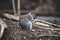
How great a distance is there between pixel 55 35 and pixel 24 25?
80 cm

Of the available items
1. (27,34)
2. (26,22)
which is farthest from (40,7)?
(27,34)

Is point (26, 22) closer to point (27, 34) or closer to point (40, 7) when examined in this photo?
point (27, 34)

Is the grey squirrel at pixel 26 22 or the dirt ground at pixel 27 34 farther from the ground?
the grey squirrel at pixel 26 22

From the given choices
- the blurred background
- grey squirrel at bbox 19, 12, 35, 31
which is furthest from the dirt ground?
the blurred background

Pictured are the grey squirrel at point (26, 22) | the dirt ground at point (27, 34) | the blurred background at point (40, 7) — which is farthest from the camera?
the blurred background at point (40, 7)

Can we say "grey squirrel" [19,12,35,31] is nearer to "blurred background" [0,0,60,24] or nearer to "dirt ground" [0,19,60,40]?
"dirt ground" [0,19,60,40]

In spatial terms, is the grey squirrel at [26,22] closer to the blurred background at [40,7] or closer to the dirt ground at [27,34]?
the dirt ground at [27,34]

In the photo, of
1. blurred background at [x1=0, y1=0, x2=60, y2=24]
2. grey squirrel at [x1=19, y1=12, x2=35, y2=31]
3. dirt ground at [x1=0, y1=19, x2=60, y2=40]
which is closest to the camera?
dirt ground at [x1=0, y1=19, x2=60, y2=40]

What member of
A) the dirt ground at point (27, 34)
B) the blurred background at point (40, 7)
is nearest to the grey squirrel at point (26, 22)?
the dirt ground at point (27, 34)

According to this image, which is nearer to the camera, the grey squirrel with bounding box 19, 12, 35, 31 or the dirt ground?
the dirt ground

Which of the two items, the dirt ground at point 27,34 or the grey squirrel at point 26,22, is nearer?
the dirt ground at point 27,34

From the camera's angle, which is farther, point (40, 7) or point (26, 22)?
point (40, 7)

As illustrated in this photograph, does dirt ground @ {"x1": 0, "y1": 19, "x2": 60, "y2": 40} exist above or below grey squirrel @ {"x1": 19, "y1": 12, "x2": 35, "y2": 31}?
below

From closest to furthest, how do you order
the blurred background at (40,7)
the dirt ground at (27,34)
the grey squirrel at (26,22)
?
the dirt ground at (27,34)
the grey squirrel at (26,22)
the blurred background at (40,7)
